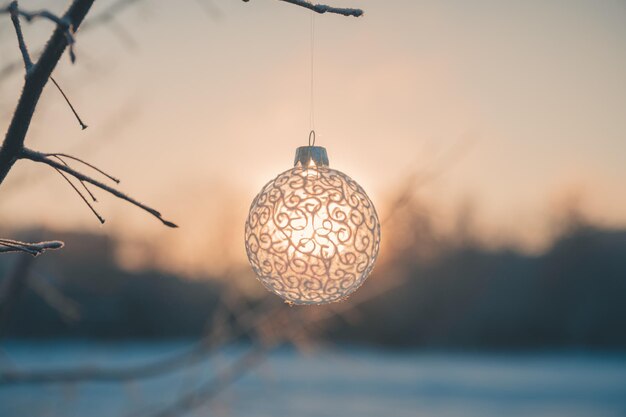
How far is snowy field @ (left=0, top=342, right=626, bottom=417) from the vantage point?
30.9ft

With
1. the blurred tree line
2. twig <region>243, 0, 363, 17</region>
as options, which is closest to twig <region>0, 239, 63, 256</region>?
twig <region>243, 0, 363, 17</region>

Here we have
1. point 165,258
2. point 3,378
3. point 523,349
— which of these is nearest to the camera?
point 3,378

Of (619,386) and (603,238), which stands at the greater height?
(603,238)

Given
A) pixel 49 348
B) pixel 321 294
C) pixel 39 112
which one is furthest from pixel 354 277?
pixel 49 348

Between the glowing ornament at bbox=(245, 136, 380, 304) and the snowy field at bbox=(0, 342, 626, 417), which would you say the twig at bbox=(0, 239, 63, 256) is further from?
the snowy field at bbox=(0, 342, 626, 417)

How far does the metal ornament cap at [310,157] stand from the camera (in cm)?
149

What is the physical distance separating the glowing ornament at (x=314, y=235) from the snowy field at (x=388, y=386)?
18.3 ft

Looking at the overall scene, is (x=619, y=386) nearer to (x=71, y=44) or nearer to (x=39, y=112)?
(x=39, y=112)

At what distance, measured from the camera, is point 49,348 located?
13.5m

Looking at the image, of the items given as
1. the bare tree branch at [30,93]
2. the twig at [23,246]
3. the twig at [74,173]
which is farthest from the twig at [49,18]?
the twig at [23,246]

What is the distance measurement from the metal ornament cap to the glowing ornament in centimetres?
3

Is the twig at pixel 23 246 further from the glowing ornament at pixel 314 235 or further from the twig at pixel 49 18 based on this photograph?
the glowing ornament at pixel 314 235

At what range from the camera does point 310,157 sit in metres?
1.50

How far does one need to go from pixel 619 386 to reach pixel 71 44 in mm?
12633
